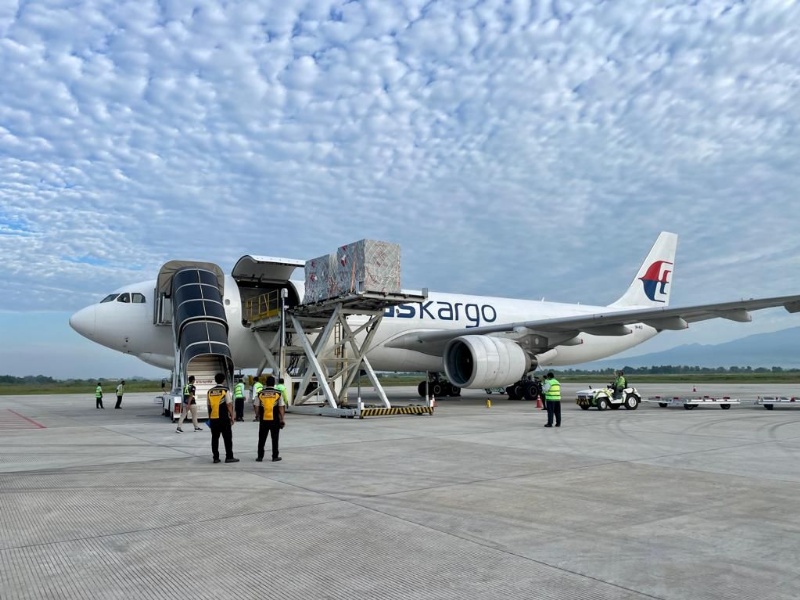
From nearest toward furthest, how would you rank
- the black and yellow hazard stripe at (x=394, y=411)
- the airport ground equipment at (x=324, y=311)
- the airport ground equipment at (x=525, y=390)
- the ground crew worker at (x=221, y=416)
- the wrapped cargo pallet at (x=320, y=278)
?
the ground crew worker at (x=221, y=416) → the black and yellow hazard stripe at (x=394, y=411) → the airport ground equipment at (x=324, y=311) → the wrapped cargo pallet at (x=320, y=278) → the airport ground equipment at (x=525, y=390)

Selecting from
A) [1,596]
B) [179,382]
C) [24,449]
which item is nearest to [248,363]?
[179,382]

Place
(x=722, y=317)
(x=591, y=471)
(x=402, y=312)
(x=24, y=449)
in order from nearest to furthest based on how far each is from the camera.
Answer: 1. (x=591, y=471)
2. (x=24, y=449)
3. (x=722, y=317)
4. (x=402, y=312)

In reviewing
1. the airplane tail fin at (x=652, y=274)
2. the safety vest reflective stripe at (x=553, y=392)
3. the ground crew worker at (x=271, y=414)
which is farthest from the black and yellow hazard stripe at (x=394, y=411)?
the airplane tail fin at (x=652, y=274)

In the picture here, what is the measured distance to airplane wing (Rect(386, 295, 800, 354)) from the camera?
18484 mm

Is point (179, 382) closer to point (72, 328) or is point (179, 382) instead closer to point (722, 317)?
point (72, 328)

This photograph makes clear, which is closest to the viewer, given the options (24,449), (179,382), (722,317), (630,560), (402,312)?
(630,560)

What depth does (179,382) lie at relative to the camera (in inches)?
661

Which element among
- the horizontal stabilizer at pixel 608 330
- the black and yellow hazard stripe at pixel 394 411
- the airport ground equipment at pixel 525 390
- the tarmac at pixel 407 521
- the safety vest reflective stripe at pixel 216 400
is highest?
the horizontal stabilizer at pixel 608 330

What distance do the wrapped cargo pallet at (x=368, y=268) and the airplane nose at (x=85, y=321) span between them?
7.84 m

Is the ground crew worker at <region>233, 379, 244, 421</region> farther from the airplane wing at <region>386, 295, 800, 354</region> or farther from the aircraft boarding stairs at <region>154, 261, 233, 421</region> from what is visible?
the airplane wing at <region>386, 295, 800, 354</region>

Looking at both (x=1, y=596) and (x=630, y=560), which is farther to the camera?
(x=630, y=560)

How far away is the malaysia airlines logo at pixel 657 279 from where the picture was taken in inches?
1243

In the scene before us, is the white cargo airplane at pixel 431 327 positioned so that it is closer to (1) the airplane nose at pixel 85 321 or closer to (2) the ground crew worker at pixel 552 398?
(1) the airplane nose at pixel 85 321

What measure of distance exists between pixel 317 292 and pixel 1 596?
13634 mm
